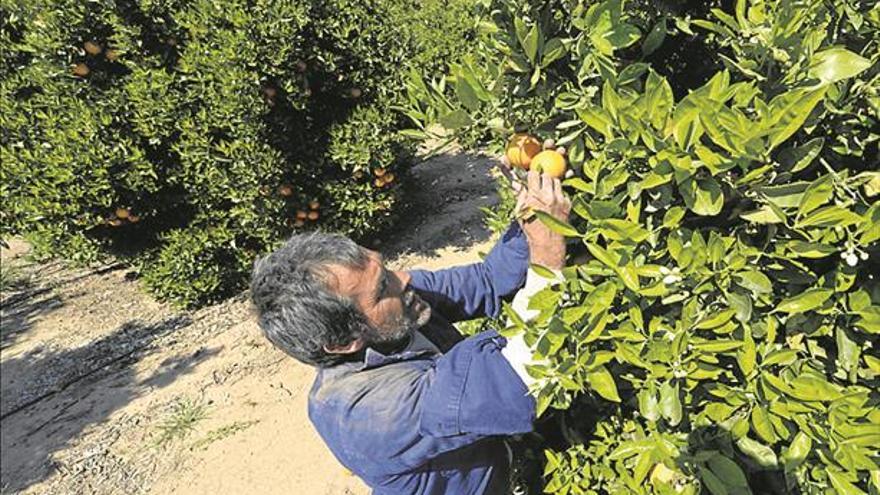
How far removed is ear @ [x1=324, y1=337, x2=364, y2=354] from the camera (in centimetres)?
168

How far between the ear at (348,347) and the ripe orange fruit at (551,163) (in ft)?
2.30

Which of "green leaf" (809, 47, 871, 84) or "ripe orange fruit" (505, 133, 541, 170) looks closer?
"green leaf" (809, 47, 871, 84)

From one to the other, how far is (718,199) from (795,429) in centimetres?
54

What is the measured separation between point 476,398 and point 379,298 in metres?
0.48

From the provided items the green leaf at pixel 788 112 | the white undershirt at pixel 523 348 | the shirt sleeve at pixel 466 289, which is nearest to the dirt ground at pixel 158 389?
the shirt sleeve at pixel 466 289

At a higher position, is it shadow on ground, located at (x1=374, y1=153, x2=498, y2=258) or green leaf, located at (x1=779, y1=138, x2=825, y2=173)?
green leaf, located at (x1=779, y1=138, x2=825, y2=173)

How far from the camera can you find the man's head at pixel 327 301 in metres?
1.64

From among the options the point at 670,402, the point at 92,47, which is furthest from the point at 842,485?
the point at 92,47

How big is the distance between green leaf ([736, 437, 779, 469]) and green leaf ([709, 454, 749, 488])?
9 centimetres

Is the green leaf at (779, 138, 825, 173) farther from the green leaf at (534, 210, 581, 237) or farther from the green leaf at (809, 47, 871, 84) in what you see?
the green leaf at (534, 210, 581, 237)

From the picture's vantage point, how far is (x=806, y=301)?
109 centimetres

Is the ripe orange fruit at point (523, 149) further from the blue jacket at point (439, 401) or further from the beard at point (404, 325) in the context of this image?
the beard at point (404, 325)

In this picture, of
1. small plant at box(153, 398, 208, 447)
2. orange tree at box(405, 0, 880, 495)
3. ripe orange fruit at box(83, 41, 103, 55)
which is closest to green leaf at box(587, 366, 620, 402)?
orange tree at box(405, 0, 880, 495)

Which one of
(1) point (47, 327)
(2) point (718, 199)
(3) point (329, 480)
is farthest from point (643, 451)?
(1) point (47, 327)
